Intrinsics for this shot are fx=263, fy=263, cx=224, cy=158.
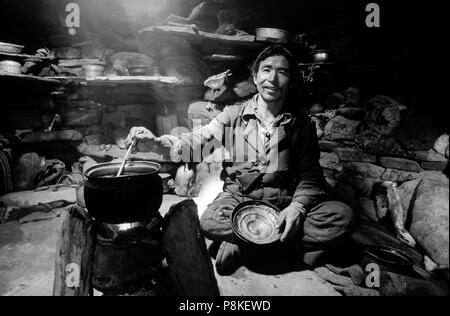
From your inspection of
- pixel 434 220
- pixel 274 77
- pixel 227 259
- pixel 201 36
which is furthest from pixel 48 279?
pixel 201 36

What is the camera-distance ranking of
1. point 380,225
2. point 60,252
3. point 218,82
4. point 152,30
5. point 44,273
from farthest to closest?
point 218,82
point 152,30
point 380,225
point 44,273
point 60,252

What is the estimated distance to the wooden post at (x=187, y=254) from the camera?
2.21 meters

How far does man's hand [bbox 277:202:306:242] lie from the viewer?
277 cm

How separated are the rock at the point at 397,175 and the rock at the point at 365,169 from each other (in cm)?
8

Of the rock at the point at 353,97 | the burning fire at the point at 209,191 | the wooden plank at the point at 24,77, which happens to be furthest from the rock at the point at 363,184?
the wooden plank at the point at 24,77

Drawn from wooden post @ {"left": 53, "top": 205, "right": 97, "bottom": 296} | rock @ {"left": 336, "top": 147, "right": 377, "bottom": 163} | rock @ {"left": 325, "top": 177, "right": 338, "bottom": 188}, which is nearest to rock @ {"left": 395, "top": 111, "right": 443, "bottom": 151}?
rock @ {"left": 336, "top": 147, "right": 377, "bottom": 163}

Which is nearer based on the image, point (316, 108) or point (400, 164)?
point (400, 164)

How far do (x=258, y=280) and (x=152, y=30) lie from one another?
4701 millimetres

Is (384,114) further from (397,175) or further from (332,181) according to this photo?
(332,181)

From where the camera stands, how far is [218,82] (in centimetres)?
537

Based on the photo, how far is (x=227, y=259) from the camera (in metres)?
2.85

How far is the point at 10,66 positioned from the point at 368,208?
6816mm
